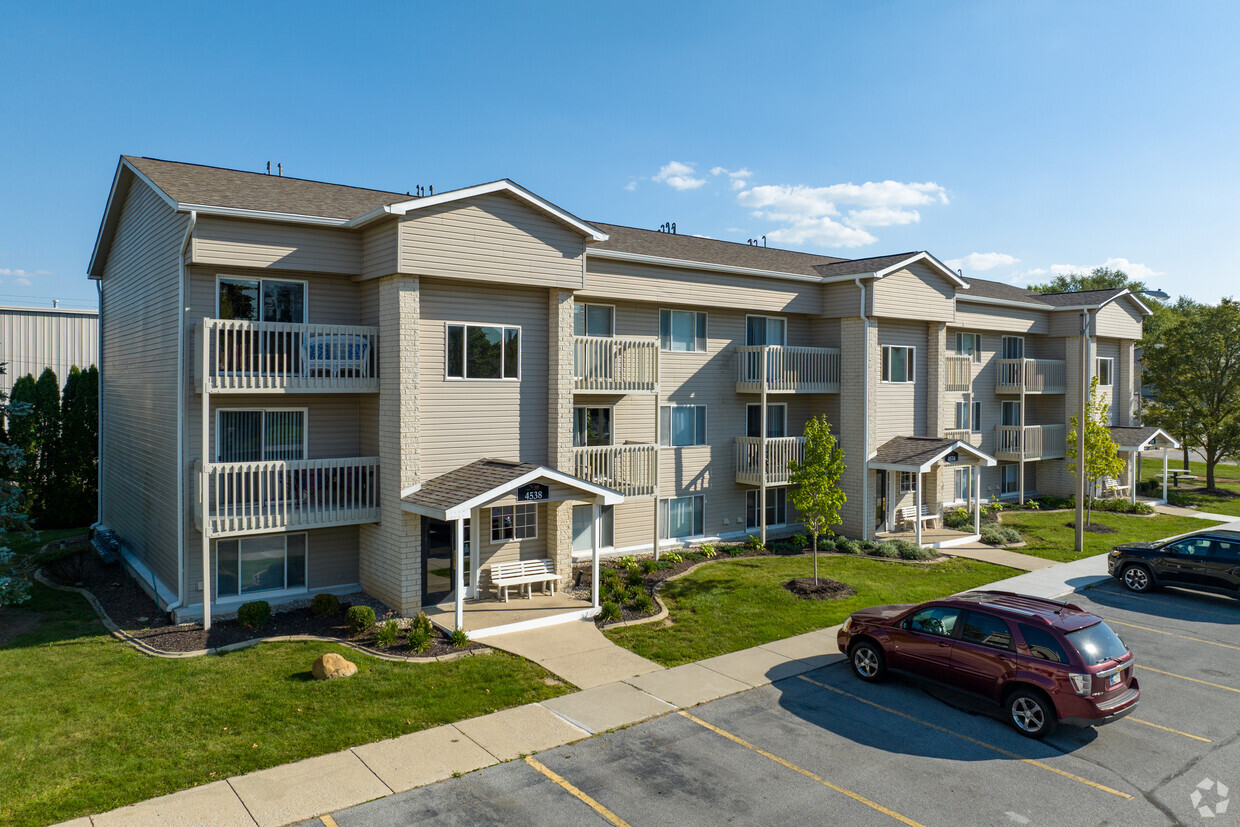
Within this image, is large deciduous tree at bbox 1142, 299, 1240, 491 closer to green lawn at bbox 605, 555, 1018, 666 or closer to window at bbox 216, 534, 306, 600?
green lawn at bbox 605, 555, 1018, 666

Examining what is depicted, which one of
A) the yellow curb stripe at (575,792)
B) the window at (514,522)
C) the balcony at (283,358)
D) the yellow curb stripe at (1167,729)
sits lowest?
the yellow curb stripe at (1167,729)

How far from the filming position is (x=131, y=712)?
11.4 meters

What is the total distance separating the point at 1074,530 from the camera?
1078 inches

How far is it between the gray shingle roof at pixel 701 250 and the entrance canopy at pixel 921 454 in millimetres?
6497

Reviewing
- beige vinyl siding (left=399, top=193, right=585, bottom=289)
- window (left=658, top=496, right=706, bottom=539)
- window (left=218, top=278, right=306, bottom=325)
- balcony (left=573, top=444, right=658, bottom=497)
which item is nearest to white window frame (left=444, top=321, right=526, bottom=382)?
beige vinyl siding (left=399, top=193, right=585, bottom=289)

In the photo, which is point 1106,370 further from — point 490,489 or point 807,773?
point 807,773

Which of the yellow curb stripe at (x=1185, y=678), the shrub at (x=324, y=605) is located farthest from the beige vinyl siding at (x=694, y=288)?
the yellow curb stripe at (x=1185, y=678)

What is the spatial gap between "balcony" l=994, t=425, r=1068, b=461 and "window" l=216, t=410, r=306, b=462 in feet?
92.3

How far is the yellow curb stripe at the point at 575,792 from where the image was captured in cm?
895

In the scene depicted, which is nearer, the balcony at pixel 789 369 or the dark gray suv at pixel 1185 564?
the dark gray suv at pixel 1185 564

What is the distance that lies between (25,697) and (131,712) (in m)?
2.12

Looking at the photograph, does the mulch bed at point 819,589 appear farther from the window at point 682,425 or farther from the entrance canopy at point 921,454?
the entrance canopy at point 921,454

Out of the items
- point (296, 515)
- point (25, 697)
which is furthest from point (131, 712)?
point (296, 515)

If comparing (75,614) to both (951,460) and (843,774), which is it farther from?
(951,460)
